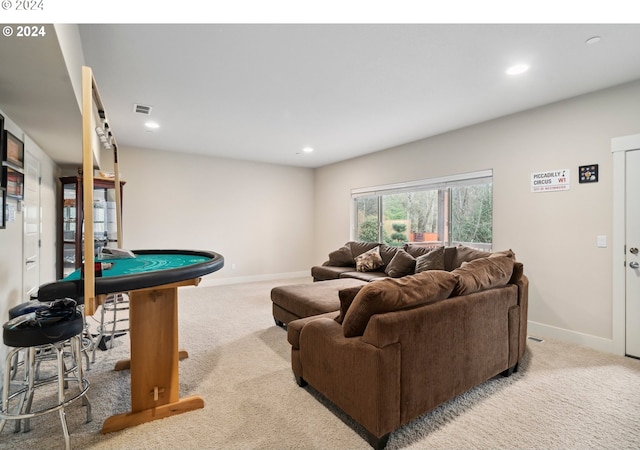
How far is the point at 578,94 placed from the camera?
124 inches

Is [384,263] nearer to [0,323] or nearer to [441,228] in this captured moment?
[441,228]

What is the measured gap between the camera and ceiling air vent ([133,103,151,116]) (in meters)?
3.48

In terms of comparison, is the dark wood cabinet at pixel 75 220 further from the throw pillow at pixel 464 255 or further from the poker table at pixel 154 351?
the throw pillow at pixel 464 255

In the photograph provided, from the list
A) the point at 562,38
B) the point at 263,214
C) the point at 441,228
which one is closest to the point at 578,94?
the point at 562,38

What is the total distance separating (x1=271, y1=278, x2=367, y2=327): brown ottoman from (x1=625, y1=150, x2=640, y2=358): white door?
106 inches

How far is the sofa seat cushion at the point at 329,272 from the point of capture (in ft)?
15.9

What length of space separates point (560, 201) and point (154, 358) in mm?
4140

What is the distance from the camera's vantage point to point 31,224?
3189 millimetres

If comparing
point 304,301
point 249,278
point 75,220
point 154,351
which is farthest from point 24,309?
point 249,278

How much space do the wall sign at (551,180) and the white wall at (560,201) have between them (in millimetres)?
48

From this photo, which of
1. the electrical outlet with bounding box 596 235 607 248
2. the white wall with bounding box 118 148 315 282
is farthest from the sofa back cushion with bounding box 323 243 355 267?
the electrical outlet with bounding box 596 235 607 248

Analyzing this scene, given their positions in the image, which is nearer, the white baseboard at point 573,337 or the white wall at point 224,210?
the white baseboard at point 573,337

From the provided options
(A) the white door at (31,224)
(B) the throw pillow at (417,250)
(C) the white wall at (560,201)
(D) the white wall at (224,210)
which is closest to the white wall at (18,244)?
(A) the white door at (31,224)

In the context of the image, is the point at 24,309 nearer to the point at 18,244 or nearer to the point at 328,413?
the point at 18,244
